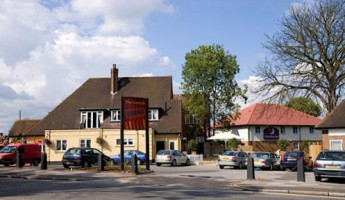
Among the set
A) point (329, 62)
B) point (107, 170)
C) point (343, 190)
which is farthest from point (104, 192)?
point (329, 62)

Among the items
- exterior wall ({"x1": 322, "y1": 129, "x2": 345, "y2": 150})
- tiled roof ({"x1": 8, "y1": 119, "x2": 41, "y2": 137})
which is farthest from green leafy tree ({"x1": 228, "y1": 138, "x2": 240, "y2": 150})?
tiled roof ({"x1": 8, "y1": 119, "x2": 41, "y2": 137})

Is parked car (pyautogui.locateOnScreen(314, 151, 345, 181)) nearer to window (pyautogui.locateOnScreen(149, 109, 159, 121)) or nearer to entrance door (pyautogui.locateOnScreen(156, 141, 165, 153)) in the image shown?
entrance door (pyautogui.locateOnScreen(156, 141, 165, 153))

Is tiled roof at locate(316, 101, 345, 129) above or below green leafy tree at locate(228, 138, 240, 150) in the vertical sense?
above

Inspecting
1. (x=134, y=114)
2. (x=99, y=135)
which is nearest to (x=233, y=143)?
(x=99, y=135)

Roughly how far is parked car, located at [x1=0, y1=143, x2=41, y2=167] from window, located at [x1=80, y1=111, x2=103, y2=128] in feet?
36.7

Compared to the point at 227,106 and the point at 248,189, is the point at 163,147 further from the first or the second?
the point at 248,189

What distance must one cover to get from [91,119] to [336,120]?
25.4 meters

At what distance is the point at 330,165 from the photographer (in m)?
20.0

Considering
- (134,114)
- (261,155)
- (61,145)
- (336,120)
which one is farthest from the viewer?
(61,145)

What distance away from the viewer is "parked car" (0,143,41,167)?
32.2m

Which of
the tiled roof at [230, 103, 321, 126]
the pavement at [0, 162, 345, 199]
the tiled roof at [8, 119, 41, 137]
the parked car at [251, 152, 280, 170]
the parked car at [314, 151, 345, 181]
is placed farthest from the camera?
the tiled roof at [8, 119, 41, 137]

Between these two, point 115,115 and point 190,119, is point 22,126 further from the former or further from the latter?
point 190,119

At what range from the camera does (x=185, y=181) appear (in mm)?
20328

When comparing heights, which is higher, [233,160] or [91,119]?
[91,119]
